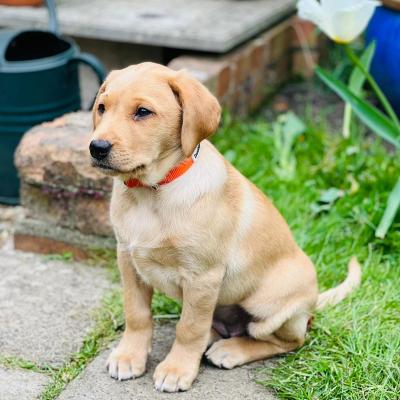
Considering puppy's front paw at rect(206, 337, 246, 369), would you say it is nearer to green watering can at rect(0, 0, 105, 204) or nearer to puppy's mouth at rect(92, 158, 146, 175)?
puppy's mouth at rect(92, 158, 146, 175)

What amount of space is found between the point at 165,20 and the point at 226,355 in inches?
108

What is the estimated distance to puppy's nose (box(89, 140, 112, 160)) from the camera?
2.14 meters

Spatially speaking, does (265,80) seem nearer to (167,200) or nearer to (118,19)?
(118,19)

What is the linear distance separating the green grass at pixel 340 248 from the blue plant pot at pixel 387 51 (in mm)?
382

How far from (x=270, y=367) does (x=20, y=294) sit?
111 cm

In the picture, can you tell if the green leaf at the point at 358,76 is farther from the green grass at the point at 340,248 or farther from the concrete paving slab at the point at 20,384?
the concrete paving slab at the point at 20,384

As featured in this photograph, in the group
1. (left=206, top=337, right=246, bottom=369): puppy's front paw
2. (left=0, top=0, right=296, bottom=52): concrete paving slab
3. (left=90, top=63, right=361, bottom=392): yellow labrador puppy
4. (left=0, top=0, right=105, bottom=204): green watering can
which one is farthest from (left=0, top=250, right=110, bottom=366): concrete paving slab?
(left=0, top=0, right=296, bottom=52): concrete paving slab

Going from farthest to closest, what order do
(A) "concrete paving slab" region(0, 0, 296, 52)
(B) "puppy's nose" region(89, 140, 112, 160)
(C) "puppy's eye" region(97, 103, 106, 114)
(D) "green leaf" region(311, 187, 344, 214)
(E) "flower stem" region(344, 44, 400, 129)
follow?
1. (A) "concrete paving slab" region(0, 0, 296, 52)
2. (D) "green leaf" region(311, 187, 344, 214)
3. (E) "flower stem" region(344, 44, 400, 129)
4. (C) "puppy's eye" region(97, 103, 106, 114)
5. (B) "puppy's nose" region(89, 140, 112, 160)

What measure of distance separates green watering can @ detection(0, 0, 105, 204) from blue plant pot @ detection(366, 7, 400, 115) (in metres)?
1.80

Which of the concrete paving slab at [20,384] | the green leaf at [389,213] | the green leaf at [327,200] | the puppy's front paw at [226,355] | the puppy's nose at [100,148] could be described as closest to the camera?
the puppy's nose at [100,148]

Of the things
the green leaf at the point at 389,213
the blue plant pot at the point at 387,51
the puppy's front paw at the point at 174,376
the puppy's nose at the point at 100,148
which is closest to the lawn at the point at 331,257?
the green leaf at the point at 389,213

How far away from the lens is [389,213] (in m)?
3.25

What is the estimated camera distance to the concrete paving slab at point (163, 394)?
2.51 metres

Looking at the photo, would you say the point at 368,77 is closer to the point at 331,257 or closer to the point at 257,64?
the point at 331,257
